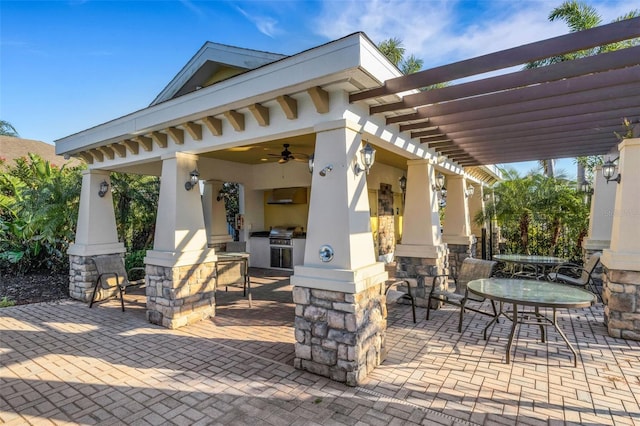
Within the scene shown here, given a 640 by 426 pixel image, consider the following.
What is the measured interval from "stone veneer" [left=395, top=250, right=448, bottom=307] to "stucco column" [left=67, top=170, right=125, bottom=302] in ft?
19.9

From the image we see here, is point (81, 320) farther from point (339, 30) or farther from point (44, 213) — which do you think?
point (339, 30)

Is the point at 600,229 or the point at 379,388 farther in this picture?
the point at 600,229

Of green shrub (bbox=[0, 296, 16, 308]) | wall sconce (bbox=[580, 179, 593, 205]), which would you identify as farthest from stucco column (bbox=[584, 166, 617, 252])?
green shrub (bbox=[0, 296, 16, 308])

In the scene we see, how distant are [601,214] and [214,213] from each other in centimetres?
937

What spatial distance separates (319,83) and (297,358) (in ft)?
9.83

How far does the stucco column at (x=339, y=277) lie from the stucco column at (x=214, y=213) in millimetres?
6166

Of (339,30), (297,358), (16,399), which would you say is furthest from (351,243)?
(339,30)

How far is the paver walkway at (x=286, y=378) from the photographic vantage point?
2.78 metres

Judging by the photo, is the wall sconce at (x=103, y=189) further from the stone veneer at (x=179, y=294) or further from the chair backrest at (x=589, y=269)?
the chair backrest at (x=589, y=269)

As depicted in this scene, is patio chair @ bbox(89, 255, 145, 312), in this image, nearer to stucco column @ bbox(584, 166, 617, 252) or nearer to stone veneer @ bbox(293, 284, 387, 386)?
stone veneer @ bbox(293, 284, 387, 386)

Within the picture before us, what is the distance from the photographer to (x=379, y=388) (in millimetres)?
3176

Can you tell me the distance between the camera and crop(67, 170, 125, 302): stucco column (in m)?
6.66

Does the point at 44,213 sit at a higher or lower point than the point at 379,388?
higher

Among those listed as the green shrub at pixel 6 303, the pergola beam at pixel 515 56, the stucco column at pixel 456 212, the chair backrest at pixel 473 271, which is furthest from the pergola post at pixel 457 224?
the green shrub at pixel 6 303
